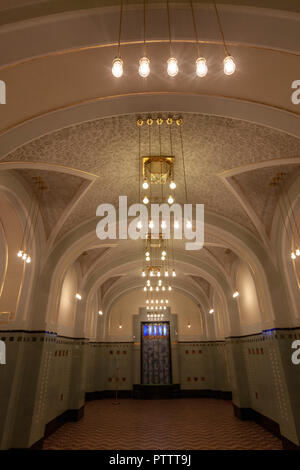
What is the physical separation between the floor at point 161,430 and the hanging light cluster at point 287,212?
16.9 ft

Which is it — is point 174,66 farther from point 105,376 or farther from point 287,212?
point 105,376

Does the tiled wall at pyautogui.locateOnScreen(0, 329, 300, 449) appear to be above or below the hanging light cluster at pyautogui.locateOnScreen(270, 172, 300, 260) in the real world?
→ below


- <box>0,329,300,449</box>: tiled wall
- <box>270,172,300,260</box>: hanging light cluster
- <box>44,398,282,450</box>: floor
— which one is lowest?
<box>44,398,282,450</box>: floor

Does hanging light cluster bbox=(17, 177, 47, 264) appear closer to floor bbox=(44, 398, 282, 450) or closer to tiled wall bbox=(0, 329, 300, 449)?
tiled wall bbox=(0, 329, 300, 449)

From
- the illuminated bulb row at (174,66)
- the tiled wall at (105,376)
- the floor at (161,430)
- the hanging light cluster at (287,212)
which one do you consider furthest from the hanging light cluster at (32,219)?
the hanging light cluster at (287,212)

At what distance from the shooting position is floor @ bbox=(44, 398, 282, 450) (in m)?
6.61

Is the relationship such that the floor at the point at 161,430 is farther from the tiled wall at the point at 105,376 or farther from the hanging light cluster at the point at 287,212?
the hanging light cluster at the point at 287,212

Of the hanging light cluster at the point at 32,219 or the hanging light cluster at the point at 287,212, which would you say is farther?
the hanging light cluster at the point at 32,219

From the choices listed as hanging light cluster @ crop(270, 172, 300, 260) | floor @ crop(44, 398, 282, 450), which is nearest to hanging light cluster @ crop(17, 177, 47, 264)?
floor @ crop(44, 398, 282, 450)

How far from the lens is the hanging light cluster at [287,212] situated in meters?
5.88

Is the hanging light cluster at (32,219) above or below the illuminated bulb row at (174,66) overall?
above

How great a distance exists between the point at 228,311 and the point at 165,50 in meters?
9.67

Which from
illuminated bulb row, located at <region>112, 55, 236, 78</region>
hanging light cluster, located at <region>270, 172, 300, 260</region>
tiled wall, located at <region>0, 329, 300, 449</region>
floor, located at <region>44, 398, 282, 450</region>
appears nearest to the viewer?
illuminated bulb row, located at <region>112, 55, 236, 78</region>

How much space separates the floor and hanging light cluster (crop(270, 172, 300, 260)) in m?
5.16
